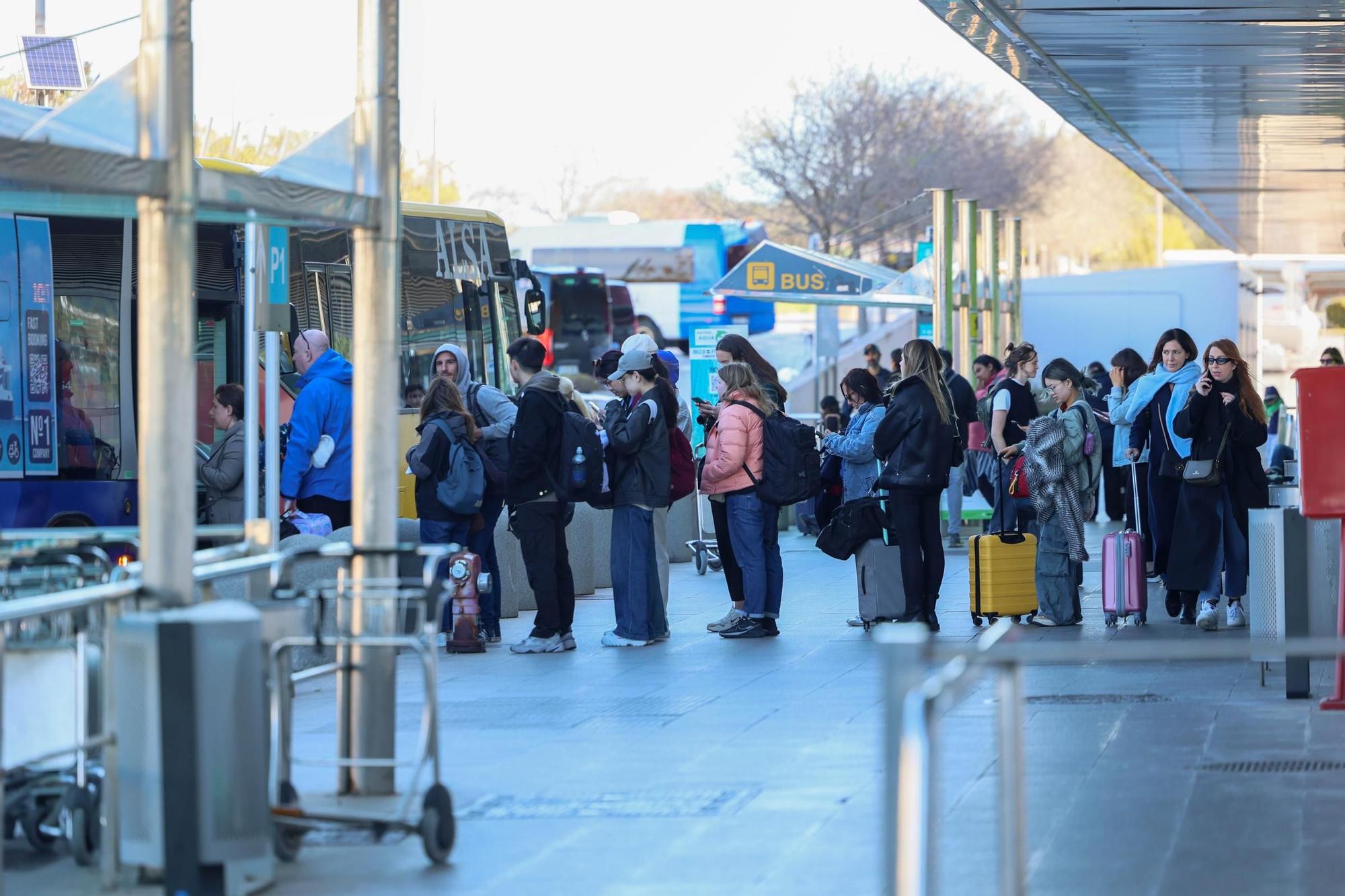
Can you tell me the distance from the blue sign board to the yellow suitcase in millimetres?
6589

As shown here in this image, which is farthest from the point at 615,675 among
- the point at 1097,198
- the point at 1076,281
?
the point at 1097,198

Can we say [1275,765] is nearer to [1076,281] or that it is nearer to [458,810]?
[458,810]

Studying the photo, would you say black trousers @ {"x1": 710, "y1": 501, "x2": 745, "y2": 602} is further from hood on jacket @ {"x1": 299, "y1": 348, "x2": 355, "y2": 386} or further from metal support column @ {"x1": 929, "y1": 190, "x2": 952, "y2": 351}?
metal support column @ {"x1": 929, "y1": 190, "x2": 952, "y2": 351}

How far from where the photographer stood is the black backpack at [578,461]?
11922 mm

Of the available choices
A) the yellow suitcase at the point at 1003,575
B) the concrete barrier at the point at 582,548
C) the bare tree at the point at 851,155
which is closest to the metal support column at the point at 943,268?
the concrete barrier at the point at 582,548

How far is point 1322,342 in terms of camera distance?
36.4 metres

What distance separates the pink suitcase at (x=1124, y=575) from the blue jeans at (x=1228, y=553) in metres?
0.41

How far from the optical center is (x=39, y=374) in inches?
585

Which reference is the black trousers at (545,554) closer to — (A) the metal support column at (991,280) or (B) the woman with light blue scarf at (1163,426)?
(B) the woman with light blue scarf at (1163,426)

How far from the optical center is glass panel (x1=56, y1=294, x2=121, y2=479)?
49.4ft

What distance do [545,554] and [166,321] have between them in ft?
20.2

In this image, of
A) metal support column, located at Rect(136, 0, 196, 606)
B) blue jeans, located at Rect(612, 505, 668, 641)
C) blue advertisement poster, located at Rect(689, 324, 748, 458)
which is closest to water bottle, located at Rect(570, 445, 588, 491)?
blue jeans, located at Rect(612, 505, 668, 641)

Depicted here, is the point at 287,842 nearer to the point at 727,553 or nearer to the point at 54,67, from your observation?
the point at 727,553

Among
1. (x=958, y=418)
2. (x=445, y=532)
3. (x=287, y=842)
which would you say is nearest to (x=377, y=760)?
(x=287, y=842)
